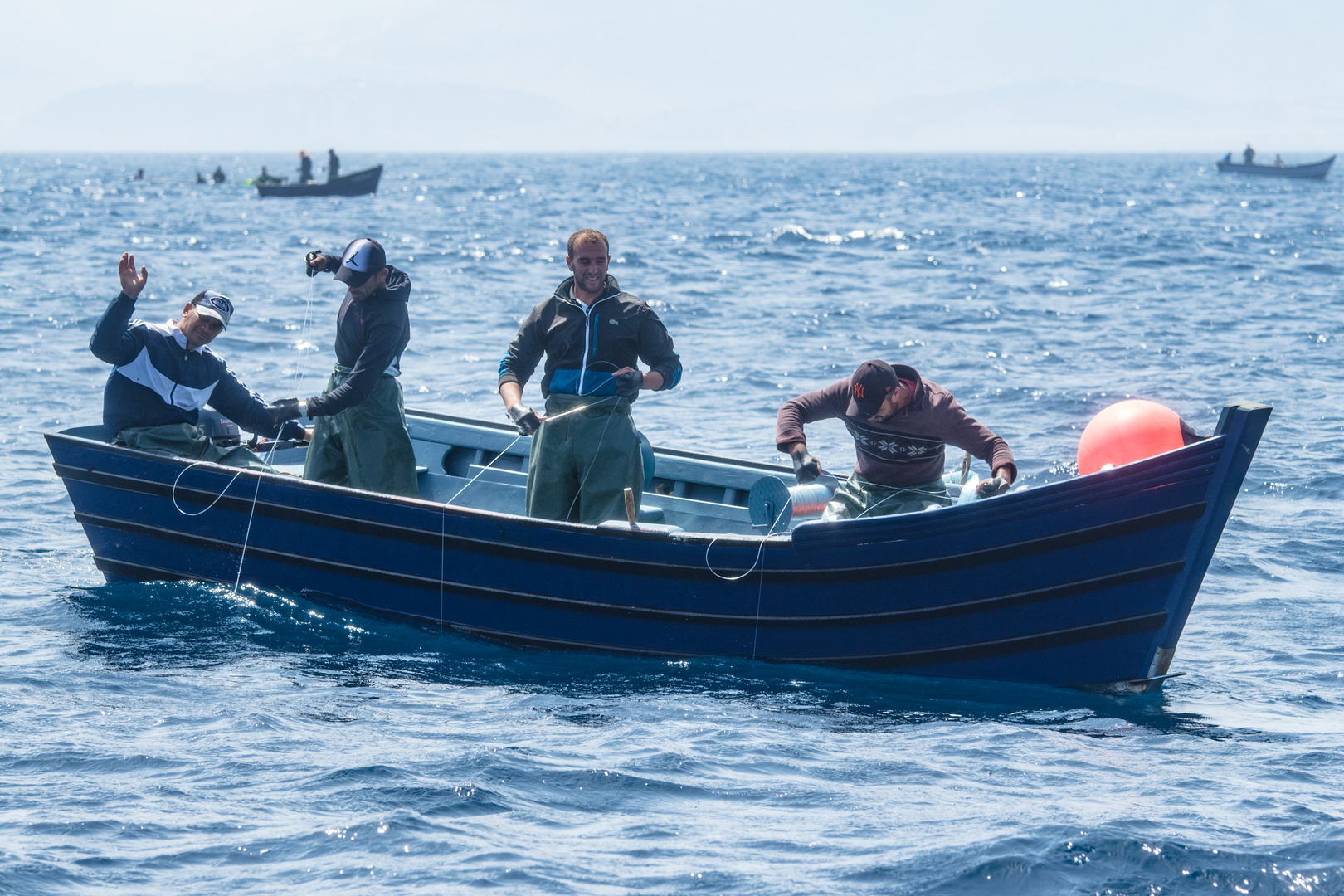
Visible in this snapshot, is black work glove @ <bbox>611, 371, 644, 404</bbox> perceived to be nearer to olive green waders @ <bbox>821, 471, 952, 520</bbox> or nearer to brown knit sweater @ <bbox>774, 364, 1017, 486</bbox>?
brown knit sweater @ <bbox>774, 364, 1017, 486</bbox>

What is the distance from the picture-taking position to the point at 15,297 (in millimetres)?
26250

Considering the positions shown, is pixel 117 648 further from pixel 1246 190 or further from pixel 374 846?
pixel 1246 190

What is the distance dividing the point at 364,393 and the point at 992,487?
3.42 metres

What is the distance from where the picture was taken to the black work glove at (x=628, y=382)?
7.24 metres

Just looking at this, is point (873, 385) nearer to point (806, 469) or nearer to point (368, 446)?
point (806, 469)

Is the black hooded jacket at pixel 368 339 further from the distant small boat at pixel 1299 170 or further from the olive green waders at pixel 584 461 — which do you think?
the distant small boat at pixel 1299 170

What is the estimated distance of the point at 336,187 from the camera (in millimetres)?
65438

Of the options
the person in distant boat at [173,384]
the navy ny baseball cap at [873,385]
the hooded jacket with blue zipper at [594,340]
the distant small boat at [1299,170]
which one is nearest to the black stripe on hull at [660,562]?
the person in distant boat at [173,384]

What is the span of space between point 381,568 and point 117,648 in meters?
1.53

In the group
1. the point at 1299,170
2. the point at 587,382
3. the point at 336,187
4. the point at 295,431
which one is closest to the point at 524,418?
the point at 587,382

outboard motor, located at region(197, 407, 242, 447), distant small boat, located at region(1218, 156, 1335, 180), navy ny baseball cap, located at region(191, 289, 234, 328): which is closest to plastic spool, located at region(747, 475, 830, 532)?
navy ny baseball cap, located at region(191, 289, 234, 328)

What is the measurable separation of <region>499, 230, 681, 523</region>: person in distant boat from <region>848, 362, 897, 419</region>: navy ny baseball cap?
1005 millimetres

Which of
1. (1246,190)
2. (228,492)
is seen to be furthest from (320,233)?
(1246,190)

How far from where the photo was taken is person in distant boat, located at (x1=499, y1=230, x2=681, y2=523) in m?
7.42
